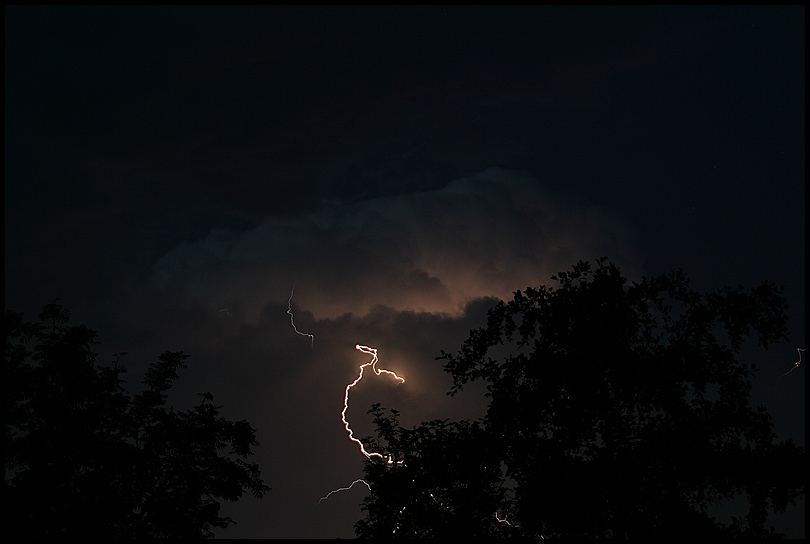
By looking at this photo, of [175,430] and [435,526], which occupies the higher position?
[175,430]

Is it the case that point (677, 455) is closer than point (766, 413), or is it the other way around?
point (677, 455)

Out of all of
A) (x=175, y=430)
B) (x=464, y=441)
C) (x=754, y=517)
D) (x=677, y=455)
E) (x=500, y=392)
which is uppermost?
(x=175, y=430)

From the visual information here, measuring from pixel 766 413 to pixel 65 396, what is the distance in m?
16.7

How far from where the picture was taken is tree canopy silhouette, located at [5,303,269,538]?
13.8 meters

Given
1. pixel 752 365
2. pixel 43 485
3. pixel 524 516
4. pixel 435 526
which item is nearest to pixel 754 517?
pixel 752 365

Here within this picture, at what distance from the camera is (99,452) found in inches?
575

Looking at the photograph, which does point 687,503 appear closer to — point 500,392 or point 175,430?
point 500,392

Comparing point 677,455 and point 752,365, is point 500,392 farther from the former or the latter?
point 752,365

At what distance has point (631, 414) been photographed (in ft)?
35.1

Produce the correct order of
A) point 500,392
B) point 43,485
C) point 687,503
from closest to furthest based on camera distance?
point 687,503, point 500,392, point 43,485

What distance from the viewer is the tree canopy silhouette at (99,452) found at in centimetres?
1379

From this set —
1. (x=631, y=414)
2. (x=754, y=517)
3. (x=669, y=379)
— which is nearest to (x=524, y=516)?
(x=631, y=414)

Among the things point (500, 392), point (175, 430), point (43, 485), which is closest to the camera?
point (500, 392)

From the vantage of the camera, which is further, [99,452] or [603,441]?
[99,452]
